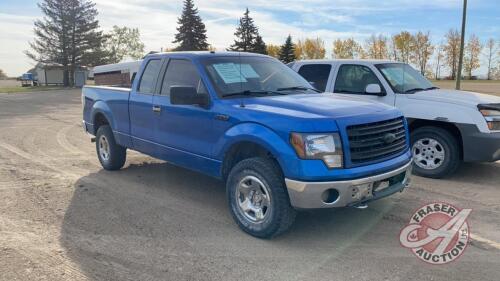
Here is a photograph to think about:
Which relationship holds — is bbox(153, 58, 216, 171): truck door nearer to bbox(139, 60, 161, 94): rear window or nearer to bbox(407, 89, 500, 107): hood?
bbox(139, 60, 161, 94): rear window

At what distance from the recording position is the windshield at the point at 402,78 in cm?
723

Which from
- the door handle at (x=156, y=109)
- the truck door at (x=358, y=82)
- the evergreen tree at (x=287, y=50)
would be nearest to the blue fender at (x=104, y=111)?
the door handle at (x=156, y=109)

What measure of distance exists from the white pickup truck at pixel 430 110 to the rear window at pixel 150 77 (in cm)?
335

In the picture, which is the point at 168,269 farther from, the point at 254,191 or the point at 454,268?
the point at 454,268

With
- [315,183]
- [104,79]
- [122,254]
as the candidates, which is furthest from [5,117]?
[315,183]

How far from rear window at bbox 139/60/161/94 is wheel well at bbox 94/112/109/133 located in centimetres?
145

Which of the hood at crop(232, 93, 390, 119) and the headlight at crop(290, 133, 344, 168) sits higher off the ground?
the hood at crop(232, 93, 390, 119)

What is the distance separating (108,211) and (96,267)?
4.98 feet

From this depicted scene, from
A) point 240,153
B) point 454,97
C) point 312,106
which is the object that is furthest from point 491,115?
point 240,153

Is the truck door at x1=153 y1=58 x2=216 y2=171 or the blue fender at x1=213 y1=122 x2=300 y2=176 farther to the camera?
the truck door at x1=153 y1=58 x2=216 y2=171

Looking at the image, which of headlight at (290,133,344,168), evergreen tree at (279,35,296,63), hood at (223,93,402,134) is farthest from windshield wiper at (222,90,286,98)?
evergreen tree at (279,35,296,63)

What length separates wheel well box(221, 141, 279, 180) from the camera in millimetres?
4480

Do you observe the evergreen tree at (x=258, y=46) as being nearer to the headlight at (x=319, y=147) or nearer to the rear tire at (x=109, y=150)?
the rear tire at (x=109, y=150)

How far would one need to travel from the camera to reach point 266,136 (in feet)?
13.6
